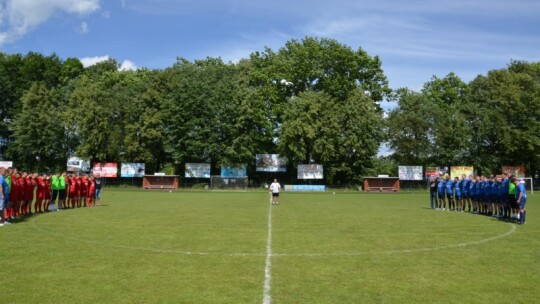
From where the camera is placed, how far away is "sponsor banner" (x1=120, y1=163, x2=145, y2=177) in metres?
65.9

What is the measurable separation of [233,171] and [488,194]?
4481cm

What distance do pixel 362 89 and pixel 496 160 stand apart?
21408 millimetres

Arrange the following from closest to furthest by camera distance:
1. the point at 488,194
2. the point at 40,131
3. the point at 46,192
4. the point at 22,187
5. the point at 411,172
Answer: the point at 22,187
the point at 488,194
the point at 46,192
the point at 411,172
the point at 40,131

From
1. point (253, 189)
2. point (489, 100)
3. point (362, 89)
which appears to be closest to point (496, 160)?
point (489, 100)

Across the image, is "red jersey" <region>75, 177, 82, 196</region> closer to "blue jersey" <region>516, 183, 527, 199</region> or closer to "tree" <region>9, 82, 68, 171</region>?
"blue jersey" <region>516, 183, 527, 199</region>

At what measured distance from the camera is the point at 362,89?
70.8m

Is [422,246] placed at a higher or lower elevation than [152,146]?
lower

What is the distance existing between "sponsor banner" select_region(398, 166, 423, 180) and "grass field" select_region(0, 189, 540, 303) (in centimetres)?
5002

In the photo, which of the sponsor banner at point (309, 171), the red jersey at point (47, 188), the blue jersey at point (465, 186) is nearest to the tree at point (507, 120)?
the sponsor banner at point (309, 171)

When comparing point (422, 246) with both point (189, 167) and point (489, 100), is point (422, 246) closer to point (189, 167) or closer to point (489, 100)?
point (189, 167)

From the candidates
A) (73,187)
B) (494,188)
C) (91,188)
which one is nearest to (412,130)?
(494,188)

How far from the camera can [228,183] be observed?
63312 millimetres

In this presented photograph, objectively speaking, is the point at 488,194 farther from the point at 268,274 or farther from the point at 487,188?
the point at 268,274

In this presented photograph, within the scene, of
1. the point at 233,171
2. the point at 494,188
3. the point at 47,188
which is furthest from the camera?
the point at 233,171
